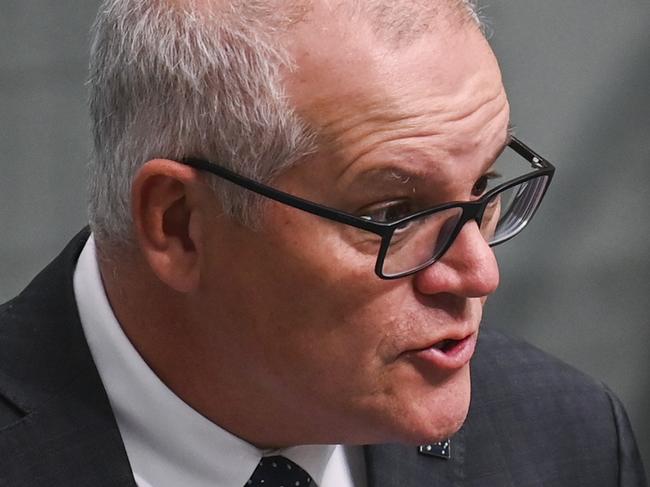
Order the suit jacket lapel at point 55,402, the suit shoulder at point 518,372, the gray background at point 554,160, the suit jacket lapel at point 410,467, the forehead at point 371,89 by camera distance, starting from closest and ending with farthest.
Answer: the forehead at point 371,89 < the suit jacket lapel at point 55,402 < the suit jacket lapel at point 410,467 < the suit shoulder at point 518,372 < the gray background at point 554,160

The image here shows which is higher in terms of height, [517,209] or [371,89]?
[371,89]

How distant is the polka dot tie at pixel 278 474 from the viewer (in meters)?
1.88

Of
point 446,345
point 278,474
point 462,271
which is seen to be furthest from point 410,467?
point 462,271

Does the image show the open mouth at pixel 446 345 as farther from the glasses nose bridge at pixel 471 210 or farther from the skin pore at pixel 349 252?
the glasses nose bridge at pixel 471 210

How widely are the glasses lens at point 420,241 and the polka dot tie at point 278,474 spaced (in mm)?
379

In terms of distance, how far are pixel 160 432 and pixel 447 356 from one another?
0.42m

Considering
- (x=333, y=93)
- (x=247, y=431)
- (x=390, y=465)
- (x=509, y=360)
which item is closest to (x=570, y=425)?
(x=509, y=360)

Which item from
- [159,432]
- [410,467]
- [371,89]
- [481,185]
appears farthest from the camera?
[410,467]

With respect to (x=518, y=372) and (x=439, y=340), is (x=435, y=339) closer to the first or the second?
(x=439, y=340)

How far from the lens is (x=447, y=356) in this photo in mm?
1726

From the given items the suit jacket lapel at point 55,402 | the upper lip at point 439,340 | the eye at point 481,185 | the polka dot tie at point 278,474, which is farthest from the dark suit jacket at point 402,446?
the eye at point 481,185

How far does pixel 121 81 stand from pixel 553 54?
168 centimetres

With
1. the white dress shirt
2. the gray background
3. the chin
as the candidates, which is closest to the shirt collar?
the white dress shirt

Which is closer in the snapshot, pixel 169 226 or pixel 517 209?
Result: pixel 169 226
